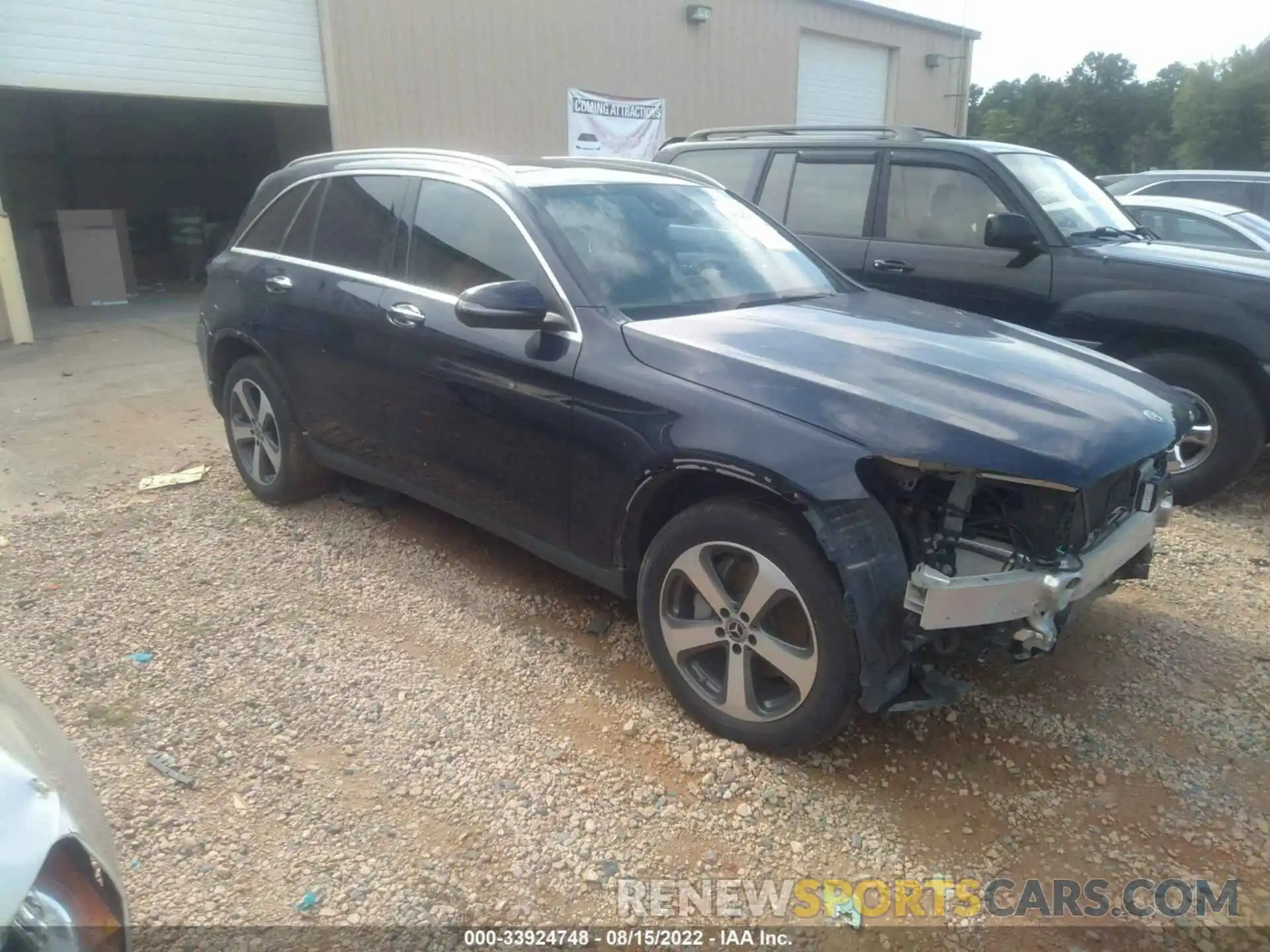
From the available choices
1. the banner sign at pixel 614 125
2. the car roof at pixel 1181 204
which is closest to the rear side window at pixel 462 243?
the car roof at pixel 1181 204

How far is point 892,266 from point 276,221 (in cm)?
364

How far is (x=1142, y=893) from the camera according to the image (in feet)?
7.99

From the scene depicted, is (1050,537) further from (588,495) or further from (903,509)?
(588,495)

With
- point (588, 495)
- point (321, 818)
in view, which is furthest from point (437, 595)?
Result: point (321, 818)

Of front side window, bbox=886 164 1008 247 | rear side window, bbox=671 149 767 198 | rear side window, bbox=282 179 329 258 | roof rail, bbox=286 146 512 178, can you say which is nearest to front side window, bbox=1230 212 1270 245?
front side window, bbox=886 164 1008 247

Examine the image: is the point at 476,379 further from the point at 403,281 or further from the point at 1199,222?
the point at 1199,222

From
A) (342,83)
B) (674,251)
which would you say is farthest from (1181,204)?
(342,83)

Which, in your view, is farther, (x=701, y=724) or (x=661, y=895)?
(x=701, y=724)

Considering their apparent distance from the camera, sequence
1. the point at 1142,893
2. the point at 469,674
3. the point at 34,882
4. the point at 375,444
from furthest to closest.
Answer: the point at 375,444 < the point at 469,674 < the point at 1142,893 < the point at 34,882

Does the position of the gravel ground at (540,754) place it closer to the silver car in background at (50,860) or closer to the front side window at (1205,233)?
the silver car in background at (50,860)

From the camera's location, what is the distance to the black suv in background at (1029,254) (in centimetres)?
486

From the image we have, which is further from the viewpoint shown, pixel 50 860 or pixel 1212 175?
pixel 1212 175

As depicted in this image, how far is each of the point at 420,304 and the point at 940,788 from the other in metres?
2.65

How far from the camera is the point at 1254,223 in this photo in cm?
841
